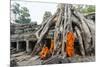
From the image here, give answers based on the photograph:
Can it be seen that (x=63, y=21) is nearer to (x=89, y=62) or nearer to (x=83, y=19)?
(x=83, y=19)

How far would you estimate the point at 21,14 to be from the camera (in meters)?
1.95

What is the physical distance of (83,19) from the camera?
216cm

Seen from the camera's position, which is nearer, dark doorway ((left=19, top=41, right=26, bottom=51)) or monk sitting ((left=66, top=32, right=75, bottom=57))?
dark doorway ((left=19, top=41, right=26, bottom=51))

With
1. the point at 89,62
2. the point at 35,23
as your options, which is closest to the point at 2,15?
the point at 35,23

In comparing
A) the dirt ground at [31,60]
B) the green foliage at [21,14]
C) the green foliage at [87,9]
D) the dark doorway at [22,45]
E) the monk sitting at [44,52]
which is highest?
the green foliage at [87,9]

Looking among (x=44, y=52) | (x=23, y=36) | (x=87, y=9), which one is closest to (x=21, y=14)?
(x=23, y=36)

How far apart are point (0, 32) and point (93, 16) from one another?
1.04 metres

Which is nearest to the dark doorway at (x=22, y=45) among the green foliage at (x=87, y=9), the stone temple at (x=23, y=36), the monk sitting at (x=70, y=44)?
the stone temple at (x=23, y=36)

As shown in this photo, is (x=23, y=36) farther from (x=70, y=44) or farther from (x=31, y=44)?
(x=70, y=44)

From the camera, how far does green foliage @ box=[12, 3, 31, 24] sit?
1.92m

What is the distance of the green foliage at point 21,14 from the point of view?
6.29 ft

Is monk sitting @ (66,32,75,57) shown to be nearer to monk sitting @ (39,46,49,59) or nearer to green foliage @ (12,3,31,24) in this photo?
monk sitting @ (39,46,49,59)

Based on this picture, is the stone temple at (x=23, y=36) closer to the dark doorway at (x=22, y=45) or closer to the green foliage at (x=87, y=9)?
the dark doorway at (x=22, y=45)

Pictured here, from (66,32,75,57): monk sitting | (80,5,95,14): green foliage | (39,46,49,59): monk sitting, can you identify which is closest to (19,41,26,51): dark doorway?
(39,46,49,59): monk sitting
